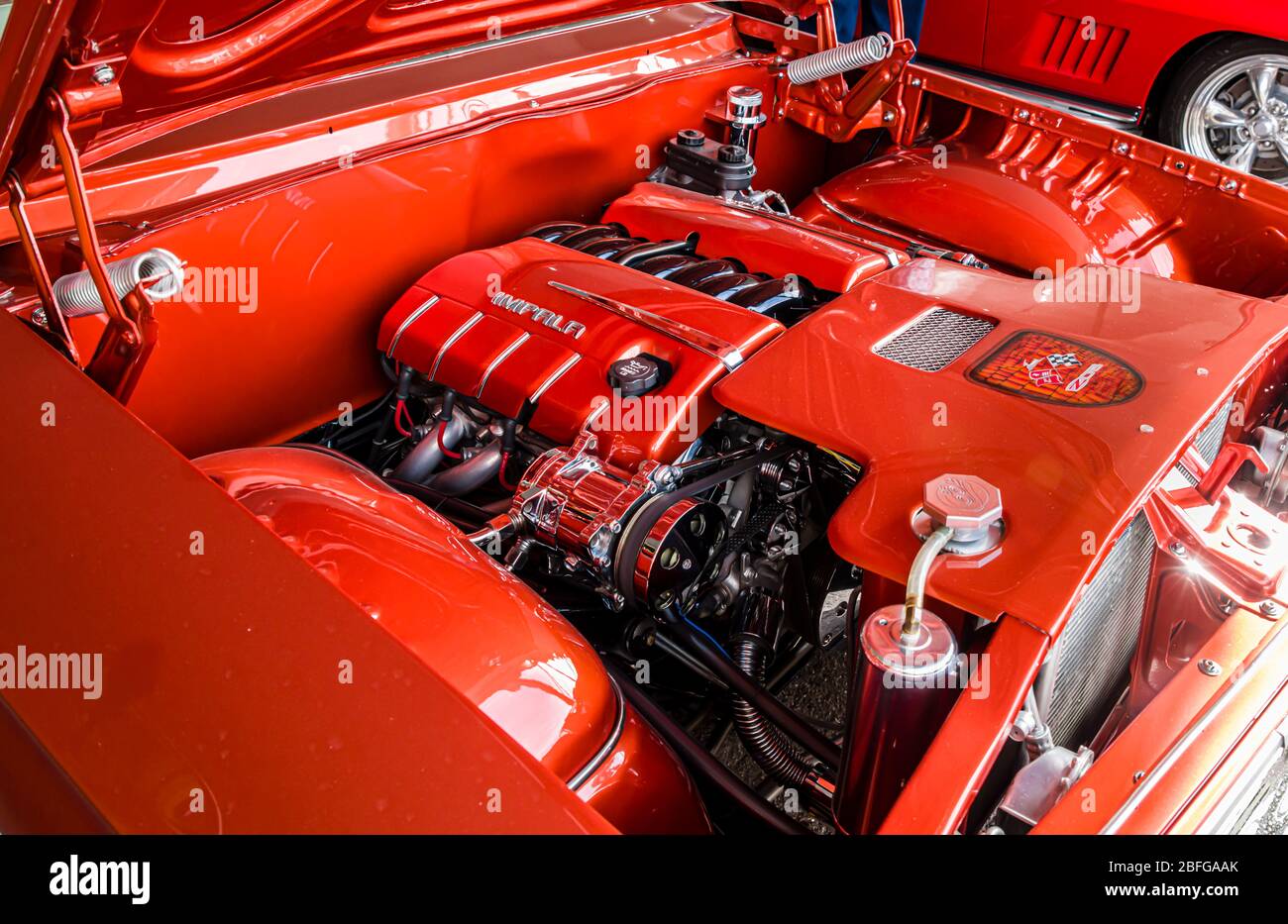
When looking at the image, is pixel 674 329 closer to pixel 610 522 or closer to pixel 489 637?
pixel 610 522

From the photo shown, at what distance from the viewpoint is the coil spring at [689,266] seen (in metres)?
1.66

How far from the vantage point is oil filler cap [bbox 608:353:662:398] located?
1.41 m

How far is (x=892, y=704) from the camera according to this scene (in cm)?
105

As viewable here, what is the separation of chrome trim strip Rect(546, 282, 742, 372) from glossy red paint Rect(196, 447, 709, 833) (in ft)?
1.41

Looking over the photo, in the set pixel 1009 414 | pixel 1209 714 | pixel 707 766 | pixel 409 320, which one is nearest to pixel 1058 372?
pixel 1009 414

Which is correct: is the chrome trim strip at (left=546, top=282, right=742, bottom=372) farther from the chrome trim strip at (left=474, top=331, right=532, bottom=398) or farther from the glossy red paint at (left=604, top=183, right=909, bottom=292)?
the glossy red paint at (left=604, top=183, right=909, bottom=292)

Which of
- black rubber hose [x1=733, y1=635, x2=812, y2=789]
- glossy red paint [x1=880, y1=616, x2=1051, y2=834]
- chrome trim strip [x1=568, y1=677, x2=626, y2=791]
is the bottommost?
black rubber hose [x1=733, y1=635, x2=812, y2=789]

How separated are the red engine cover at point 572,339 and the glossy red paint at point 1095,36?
3093 millimetres

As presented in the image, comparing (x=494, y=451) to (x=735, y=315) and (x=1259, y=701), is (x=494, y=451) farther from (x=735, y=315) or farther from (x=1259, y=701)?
(x=1259, y=701)

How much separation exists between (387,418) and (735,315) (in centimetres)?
66

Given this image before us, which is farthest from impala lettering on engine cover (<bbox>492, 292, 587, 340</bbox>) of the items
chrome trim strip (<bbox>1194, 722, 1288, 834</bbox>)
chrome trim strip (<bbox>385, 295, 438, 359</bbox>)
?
chrome trim strip (<bbox>1194, 722, 1288, 834</bbox>)

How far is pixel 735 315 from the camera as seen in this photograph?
5.03ft
